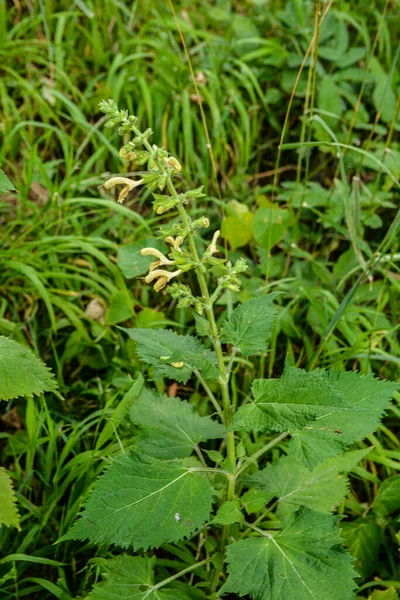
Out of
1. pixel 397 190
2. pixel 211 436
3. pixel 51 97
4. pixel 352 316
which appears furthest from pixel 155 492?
pixel 51 97

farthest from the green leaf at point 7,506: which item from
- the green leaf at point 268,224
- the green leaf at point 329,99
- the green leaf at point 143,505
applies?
the green leaf at point 329,99

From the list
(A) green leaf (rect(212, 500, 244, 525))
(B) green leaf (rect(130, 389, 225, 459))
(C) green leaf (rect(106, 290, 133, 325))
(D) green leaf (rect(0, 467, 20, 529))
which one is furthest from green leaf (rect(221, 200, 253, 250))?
(D) green leaf (rect(0, 467, 20, 529))

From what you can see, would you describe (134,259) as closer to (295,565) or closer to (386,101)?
(295,565)

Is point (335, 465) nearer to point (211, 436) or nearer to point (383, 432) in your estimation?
point (211, 436)

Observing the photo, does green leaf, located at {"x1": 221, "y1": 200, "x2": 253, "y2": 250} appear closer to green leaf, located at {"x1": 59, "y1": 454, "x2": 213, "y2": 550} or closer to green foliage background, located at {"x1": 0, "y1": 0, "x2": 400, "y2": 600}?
green foliage background, located at {"x1": 0, "y1": 0, "x2": 400, "y2": 600}

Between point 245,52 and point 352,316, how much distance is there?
6.18 ft

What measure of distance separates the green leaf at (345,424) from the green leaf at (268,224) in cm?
119

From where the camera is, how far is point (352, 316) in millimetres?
2502

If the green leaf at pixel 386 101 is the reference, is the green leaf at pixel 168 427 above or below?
below

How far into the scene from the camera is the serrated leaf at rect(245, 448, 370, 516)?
1.74m

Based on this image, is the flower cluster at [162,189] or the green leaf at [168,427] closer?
the flower cluster at [162,189]

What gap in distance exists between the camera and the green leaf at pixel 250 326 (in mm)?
1539

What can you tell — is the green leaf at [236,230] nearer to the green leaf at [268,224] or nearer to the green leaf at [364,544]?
the green leaf at [268,224]

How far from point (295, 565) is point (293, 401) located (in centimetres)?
40
